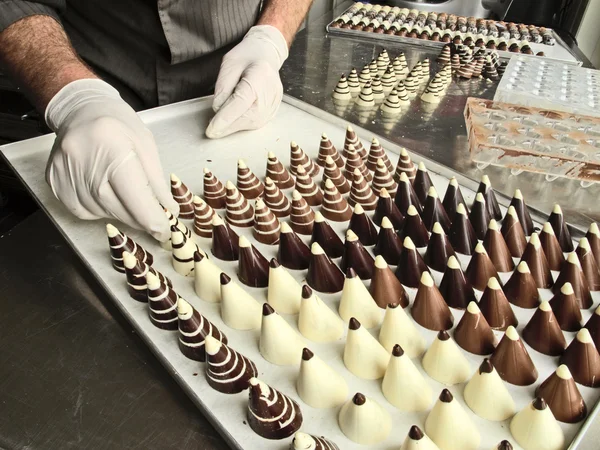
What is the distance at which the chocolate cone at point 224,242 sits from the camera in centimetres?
107

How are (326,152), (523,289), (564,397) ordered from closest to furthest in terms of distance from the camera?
(564,397), (523,289), (326,152)

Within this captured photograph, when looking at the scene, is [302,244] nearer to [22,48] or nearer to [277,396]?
[277,396]

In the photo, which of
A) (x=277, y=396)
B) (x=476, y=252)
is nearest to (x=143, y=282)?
(x=277, y=396)

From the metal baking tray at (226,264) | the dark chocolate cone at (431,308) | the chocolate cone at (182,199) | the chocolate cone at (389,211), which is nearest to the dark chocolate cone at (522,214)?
the metal baking tray at (226,264)

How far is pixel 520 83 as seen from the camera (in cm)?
188

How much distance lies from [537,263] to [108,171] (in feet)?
2.92

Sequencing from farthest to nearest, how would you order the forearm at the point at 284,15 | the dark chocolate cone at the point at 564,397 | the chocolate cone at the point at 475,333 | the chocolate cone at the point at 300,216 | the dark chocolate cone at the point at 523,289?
the forearm at the point at 284,15 < the chocolate cone at the point at 300,216 < the dark chocolate cone at the point at 523,289 < the chocolate cone at the point at 475,333 < the dark chocolate cone at the point at 564,397

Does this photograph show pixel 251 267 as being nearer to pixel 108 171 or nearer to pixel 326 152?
pixel 108 171

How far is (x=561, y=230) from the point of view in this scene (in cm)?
114

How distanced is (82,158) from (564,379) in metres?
0.96

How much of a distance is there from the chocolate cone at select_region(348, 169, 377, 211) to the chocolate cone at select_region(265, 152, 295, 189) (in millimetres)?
175

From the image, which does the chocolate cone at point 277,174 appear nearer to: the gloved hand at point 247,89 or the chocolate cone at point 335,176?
the chocolate cone at point 335,176

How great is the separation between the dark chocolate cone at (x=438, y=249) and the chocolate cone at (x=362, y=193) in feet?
0.80

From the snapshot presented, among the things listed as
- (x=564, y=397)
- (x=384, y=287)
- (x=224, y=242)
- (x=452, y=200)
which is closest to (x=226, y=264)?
(x=224, y=242)
